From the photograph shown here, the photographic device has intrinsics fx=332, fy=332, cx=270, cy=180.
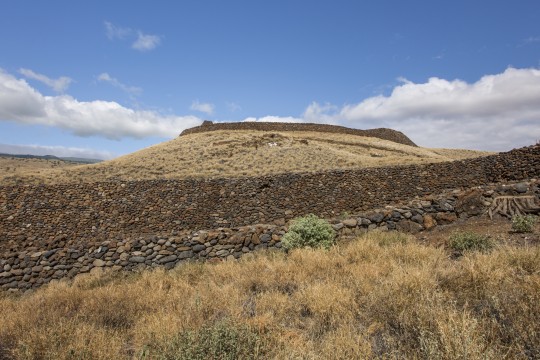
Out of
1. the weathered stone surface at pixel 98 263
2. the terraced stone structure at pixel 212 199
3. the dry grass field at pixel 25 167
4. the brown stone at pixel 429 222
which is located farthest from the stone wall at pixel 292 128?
the brown stone at pixel 429 222

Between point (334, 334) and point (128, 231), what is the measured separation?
50.9 feet

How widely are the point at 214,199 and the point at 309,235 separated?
10.3m

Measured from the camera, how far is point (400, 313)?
386cm

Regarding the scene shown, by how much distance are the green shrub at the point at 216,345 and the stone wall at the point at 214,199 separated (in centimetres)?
1332

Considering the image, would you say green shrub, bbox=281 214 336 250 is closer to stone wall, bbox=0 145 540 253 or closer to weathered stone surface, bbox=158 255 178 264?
weathered stone surface, bbox=158 255 178 264

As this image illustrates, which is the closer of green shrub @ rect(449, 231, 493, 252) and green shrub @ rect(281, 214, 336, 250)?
green shrub @ rect(449, 231, 493, 252)

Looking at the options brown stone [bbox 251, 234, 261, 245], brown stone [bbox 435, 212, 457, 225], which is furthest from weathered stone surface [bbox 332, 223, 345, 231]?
brown stone [bbox 435, 212, 457, 225]

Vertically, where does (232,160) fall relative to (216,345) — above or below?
above

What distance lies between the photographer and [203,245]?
10297mm

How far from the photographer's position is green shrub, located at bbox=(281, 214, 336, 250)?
901 centimetres

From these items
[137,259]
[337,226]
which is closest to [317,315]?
[337,226]

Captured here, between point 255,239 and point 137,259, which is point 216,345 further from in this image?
point 137,259

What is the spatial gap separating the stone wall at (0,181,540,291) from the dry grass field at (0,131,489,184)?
12577 millimetres

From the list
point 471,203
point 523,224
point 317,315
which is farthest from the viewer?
point 471,203
